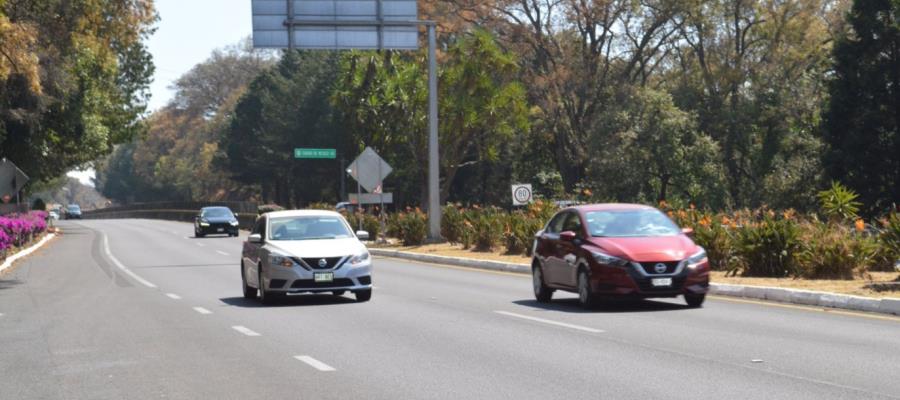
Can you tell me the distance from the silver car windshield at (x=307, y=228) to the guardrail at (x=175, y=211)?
53966mm

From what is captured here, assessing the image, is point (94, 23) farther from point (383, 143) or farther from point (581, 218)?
point (383, 143)

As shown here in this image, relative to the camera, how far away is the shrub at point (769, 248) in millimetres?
22884

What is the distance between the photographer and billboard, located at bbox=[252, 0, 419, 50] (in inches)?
1467

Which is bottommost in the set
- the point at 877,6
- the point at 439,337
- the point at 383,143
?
the point at 439,337

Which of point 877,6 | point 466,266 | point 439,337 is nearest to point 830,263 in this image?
point 439,337

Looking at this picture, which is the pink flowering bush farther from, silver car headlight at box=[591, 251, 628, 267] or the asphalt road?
silver car headlight at box=[591, 251, 628, 267]

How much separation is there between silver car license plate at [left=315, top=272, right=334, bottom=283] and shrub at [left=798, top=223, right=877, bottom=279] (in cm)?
814

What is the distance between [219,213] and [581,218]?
148 feet

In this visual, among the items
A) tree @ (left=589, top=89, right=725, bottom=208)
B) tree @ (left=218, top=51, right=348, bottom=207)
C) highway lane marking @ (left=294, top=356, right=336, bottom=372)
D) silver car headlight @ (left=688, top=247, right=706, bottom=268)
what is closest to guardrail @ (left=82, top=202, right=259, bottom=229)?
tree @ (left=218, top=51, right=348, bottom=207)

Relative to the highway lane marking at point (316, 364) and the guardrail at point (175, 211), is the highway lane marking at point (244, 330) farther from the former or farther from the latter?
the guardrail at point (175, 211)

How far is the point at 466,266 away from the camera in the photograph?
33.2 metres

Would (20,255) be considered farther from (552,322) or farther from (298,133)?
(298,133)

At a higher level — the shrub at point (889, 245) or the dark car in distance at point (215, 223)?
the dark car in distance at point (215, 223)

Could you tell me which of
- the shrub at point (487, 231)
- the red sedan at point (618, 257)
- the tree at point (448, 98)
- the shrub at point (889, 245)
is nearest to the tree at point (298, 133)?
the tree at point (448, 98)
